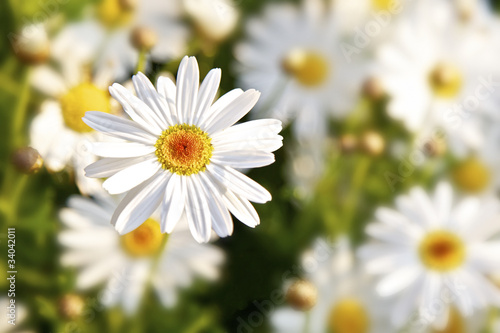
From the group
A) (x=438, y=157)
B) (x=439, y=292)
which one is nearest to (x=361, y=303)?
(x=439, y=292)

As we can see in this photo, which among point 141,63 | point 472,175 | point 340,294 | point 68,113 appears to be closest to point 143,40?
point 141,63

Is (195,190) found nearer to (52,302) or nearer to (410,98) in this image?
(52,302)

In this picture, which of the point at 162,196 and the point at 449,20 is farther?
the point at 449,20

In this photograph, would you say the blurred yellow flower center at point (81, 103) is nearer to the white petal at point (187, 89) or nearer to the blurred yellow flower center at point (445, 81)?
the white petal at point (187, 89)

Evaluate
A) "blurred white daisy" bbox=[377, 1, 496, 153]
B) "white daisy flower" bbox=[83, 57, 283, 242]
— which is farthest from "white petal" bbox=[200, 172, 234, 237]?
"blurred white daisy" bbox=[377, 1, 496, 153]

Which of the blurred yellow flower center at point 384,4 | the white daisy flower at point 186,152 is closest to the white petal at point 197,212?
the white daisy flower at point 186,152

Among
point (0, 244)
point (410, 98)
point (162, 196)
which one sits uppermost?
point (410, 98)
